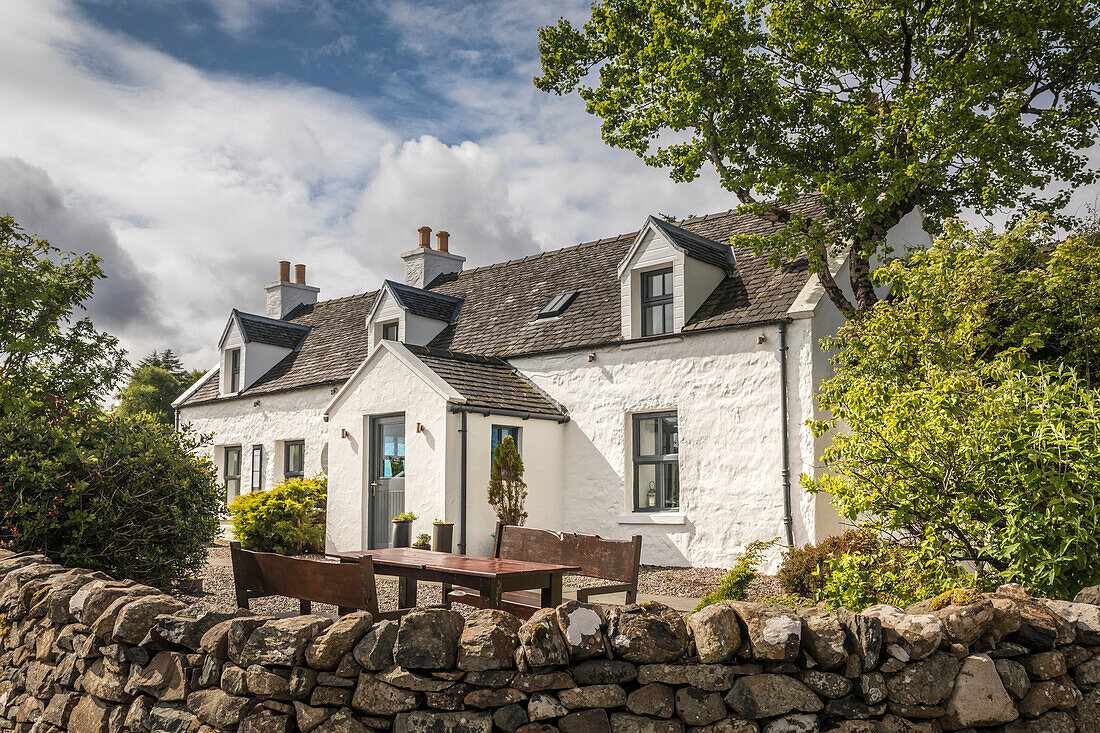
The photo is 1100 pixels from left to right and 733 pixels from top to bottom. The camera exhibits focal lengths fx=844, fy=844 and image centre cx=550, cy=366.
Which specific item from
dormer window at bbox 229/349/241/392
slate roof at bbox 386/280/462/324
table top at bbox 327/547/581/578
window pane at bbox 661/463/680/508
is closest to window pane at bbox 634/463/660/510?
window pane at bbox 661/463/680/508

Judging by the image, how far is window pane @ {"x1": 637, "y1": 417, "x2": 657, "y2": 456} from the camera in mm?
15188

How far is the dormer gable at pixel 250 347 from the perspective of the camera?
75.2 ft

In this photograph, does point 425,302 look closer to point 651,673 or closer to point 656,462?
point 656,462

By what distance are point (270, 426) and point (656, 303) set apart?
11.0 metres

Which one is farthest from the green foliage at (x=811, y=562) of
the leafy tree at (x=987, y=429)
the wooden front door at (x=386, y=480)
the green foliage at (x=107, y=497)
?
the wooden front door at (x=386, y=480)

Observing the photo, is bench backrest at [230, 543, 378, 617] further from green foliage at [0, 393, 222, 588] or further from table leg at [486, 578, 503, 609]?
green foliage at [0, 393, 222, 588]

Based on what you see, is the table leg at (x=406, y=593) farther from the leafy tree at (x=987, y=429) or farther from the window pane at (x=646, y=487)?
the window pane at (x=646, y=487)

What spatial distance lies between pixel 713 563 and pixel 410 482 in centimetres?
542

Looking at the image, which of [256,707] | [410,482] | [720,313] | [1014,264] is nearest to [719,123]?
[720,313]

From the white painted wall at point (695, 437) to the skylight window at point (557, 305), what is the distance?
60.1 inches

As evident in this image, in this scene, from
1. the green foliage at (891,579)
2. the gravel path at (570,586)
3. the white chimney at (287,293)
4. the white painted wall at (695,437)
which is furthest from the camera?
the white chimney at (287,293)

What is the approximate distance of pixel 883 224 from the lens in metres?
13.0

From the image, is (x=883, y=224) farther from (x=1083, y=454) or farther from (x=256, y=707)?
(x=256, y=707)

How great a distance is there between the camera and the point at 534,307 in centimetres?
1850
